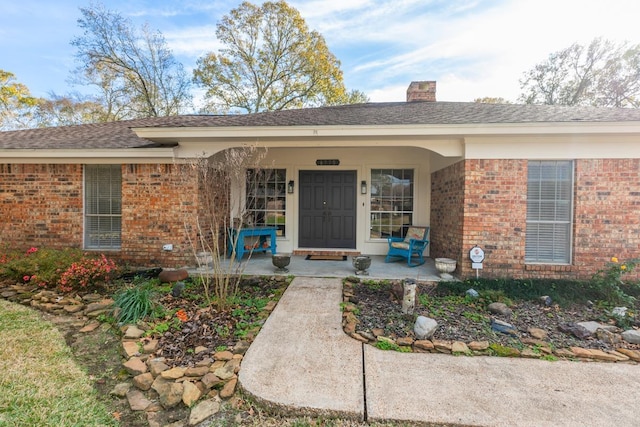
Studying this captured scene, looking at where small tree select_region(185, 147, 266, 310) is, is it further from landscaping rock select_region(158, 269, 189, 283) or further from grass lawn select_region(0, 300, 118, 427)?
grass lawn select_region(0, 300, 118, 427)

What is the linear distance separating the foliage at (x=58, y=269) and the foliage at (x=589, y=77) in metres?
24.9

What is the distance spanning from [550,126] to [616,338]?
10.3 feet

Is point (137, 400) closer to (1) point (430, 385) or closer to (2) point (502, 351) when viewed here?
(1) point (430, 385)

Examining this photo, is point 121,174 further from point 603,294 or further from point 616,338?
point 603,294

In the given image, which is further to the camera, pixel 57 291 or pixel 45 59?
pixel 45 59

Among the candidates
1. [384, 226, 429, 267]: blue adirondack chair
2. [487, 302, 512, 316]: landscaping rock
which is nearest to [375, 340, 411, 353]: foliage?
[487, 302, 512, 316]: landscaping rock

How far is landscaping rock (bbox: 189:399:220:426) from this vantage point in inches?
81.0

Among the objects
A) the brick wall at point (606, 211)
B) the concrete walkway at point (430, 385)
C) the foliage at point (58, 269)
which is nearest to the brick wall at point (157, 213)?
the foliage at point (58, 269)

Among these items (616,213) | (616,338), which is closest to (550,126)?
(616,213)

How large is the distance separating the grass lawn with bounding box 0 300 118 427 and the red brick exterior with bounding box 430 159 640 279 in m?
5.30

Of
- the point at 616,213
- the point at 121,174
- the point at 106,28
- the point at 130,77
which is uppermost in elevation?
the point at 106,28

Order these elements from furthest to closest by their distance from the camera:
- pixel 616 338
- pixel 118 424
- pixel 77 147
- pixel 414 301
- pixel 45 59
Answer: pixel 45 59
pixel 77 147
pixel 414 301
pixel 616 338
pixel 118 424

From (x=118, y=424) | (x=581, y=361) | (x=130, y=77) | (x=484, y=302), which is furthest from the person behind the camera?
(x=130, y=77)

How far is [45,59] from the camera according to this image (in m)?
15.3
